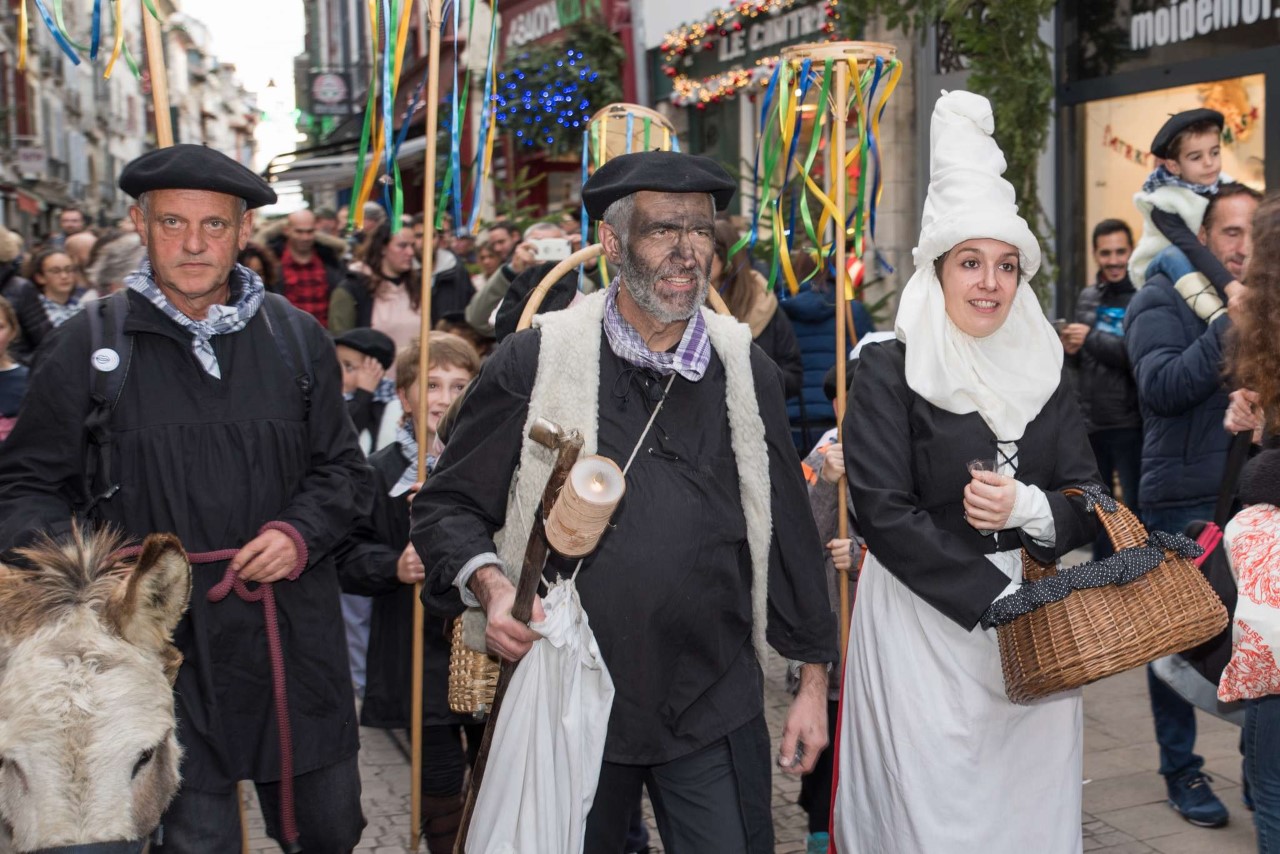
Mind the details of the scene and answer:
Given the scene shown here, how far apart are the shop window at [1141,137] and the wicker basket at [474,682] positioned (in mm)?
6419

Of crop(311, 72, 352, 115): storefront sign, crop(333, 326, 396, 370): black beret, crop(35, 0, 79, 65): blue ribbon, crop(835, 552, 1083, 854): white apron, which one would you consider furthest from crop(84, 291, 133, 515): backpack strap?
crop(311, 72, 352, 115): storefront sign

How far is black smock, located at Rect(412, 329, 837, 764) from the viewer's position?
10.5 feet

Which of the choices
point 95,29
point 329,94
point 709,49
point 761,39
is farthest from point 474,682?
point 329,94

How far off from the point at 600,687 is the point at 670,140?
2861 millimetres

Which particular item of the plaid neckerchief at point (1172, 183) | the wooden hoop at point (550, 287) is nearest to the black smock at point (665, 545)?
the wooden hoop at point (550, 287)

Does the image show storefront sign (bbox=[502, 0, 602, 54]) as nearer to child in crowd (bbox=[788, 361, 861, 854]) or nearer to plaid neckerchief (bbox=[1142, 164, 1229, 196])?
plaid neckerchief (bbox=[1142, 164, 1229, 196])

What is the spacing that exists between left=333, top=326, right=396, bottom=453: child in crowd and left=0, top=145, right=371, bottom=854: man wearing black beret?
9.87ft

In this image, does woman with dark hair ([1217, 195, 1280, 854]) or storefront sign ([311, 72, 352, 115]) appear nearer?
woman with dark hair ([1217, 195, 1280, 854])

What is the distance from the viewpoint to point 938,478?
358 centimetres

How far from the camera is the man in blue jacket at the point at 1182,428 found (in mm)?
5125

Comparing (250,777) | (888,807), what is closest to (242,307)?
(250,777)

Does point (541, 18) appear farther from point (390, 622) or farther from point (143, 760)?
point (143, 760)

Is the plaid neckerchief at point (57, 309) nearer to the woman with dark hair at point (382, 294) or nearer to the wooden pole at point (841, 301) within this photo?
the woman with dark hair at point (382, 294)

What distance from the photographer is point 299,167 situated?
2819 centimetres
